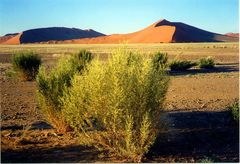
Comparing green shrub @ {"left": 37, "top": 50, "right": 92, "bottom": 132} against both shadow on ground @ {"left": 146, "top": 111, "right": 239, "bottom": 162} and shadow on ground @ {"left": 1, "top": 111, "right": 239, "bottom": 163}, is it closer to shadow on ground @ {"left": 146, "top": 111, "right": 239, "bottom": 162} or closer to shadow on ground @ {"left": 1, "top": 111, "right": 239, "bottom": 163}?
shadow on ground @ {"left": 1, "top": 111, "right": 239, "bottom": 163}

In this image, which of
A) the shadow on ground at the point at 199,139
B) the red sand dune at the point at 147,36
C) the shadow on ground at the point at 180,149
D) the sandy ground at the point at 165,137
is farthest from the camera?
the red sand dune at the point at 147,36

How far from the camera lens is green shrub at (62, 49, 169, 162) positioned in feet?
22.7

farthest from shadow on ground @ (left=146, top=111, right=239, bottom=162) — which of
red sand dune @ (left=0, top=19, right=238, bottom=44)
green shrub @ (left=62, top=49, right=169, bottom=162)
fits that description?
red sand dune @ (left=0, top=19, right=238, bottom=44)

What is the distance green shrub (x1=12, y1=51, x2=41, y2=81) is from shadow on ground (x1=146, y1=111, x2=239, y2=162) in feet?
35.6

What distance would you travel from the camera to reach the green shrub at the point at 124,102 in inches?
273

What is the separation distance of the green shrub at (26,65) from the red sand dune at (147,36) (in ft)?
338

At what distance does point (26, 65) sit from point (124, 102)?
14223mm

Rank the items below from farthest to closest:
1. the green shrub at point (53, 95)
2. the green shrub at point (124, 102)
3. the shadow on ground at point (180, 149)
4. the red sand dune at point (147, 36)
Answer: the red sand dune at point (147, 36) < the green shrub at point (53, 95) < the shadow on ground at point (180, 149) < the green shrub at point (124, 102)

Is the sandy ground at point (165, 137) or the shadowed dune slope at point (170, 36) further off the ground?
the sandy ground at point (165, 137)

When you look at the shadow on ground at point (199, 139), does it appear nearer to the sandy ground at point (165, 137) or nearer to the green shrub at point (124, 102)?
the sandy ground at point (165, 137)

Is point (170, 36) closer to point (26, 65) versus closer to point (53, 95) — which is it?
point (26, 65)

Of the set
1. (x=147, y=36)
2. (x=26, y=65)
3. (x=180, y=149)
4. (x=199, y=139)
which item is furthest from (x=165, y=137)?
(x=147, y=36)

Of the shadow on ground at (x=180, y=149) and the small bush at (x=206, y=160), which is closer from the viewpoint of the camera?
the small bush at (x=206, y=160)

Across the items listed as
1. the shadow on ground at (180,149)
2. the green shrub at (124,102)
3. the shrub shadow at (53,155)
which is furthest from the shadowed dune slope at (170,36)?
the green shrub at (124,102)
